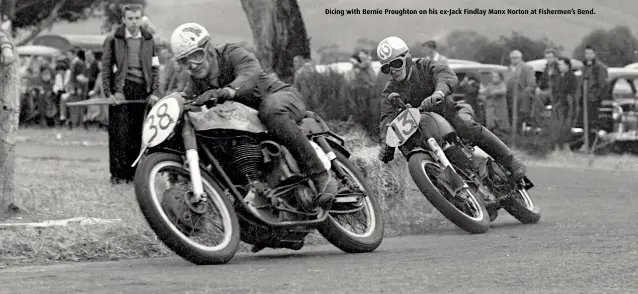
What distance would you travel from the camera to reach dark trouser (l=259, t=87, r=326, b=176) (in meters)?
9.12

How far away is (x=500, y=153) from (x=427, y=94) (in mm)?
866

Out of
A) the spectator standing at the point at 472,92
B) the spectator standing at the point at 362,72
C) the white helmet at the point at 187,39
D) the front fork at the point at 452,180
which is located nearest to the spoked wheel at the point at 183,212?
the white helmet at the point at 187,39

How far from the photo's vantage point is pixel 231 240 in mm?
8586

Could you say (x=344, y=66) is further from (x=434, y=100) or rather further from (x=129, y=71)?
(x=434, y=100)

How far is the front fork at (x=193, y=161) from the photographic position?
8.46 m

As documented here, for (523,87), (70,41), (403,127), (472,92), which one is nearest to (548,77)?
(523,87)

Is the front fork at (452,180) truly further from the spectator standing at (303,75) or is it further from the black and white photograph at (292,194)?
the spectator standing at (303,75)

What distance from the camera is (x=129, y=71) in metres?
13.9

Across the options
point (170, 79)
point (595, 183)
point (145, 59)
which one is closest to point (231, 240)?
point (145, 59)

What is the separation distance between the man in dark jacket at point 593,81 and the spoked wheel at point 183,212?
14459 mm

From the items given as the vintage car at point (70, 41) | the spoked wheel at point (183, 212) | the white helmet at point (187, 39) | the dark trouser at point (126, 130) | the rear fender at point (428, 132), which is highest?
the white helmet at point (187, 39)

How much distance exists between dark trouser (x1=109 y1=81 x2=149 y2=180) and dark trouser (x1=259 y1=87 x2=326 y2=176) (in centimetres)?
496

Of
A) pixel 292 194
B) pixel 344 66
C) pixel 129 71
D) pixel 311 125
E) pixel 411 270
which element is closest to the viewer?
pixel 411 270

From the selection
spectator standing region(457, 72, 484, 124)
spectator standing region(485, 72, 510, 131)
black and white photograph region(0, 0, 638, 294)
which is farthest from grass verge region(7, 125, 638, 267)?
spectator standing region(457, 72, 484, 124)
